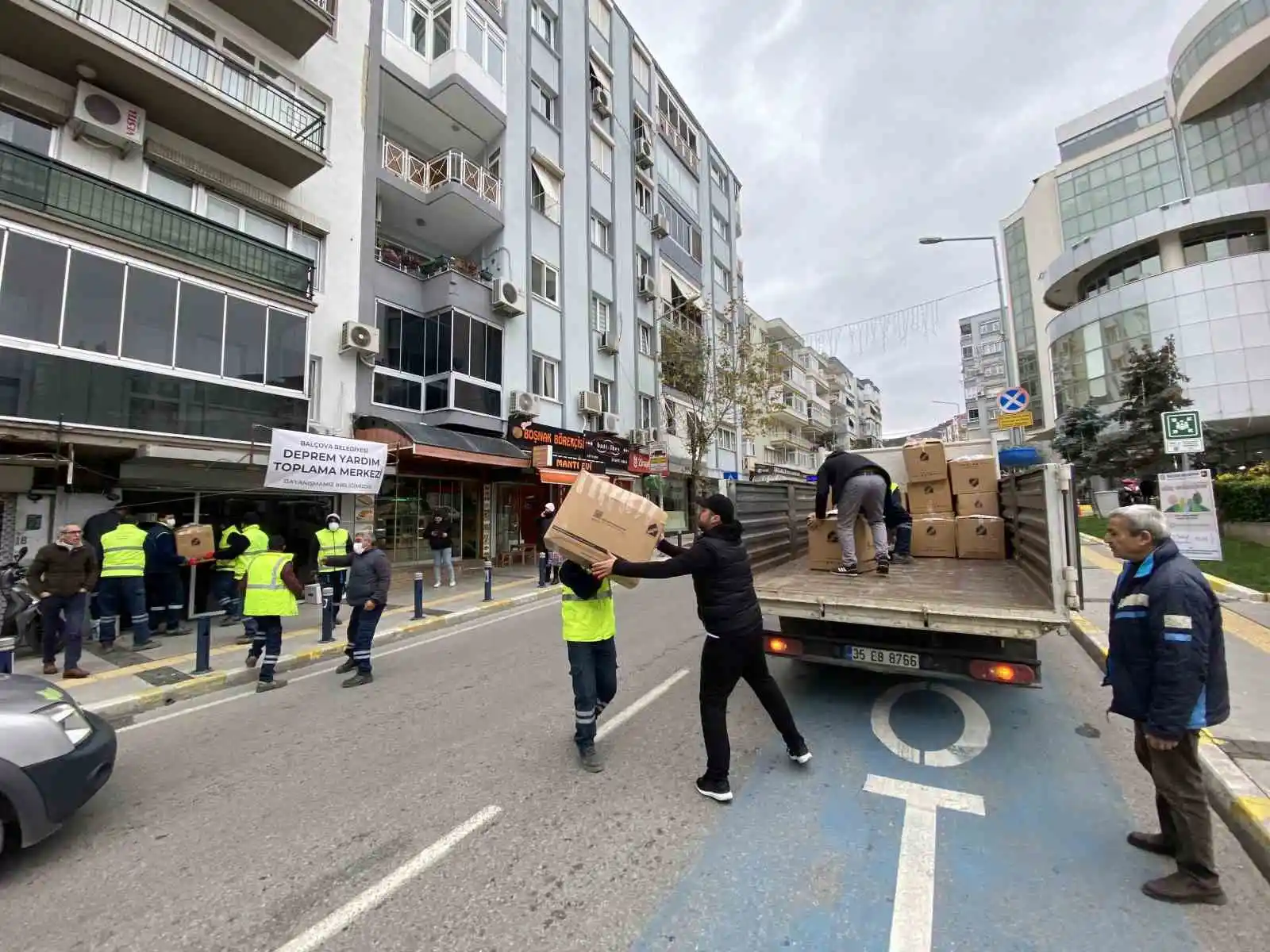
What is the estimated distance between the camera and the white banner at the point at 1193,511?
8617 millimetres

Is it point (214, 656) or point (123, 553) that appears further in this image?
point (123, 553)

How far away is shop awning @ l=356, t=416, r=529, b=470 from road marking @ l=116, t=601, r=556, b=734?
420 centimetres

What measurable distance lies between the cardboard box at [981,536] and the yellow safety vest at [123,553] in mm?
10816

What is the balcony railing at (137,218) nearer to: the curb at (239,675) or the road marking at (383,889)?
the curb at (239,675)

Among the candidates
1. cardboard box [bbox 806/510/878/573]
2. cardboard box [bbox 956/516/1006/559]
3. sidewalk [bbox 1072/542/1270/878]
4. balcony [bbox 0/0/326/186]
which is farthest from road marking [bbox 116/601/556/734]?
balcony [bbox 0/0/326/186]

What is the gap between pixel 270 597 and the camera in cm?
602

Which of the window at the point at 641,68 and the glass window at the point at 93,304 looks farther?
the window at the point at 641,68

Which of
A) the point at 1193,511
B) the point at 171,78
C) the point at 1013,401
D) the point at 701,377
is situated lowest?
the point at 1193,511

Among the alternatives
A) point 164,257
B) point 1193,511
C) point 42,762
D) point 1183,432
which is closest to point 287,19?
point 164,257

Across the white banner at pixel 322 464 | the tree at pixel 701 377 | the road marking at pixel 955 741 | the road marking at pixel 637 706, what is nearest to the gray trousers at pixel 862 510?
the road marking at pixel 955 741

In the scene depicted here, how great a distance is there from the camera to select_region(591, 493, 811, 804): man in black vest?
3506 millimetres

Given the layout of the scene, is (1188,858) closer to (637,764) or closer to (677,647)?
(637,764)

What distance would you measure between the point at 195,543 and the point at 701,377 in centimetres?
1989

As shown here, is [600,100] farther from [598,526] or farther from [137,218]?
[598,526]
